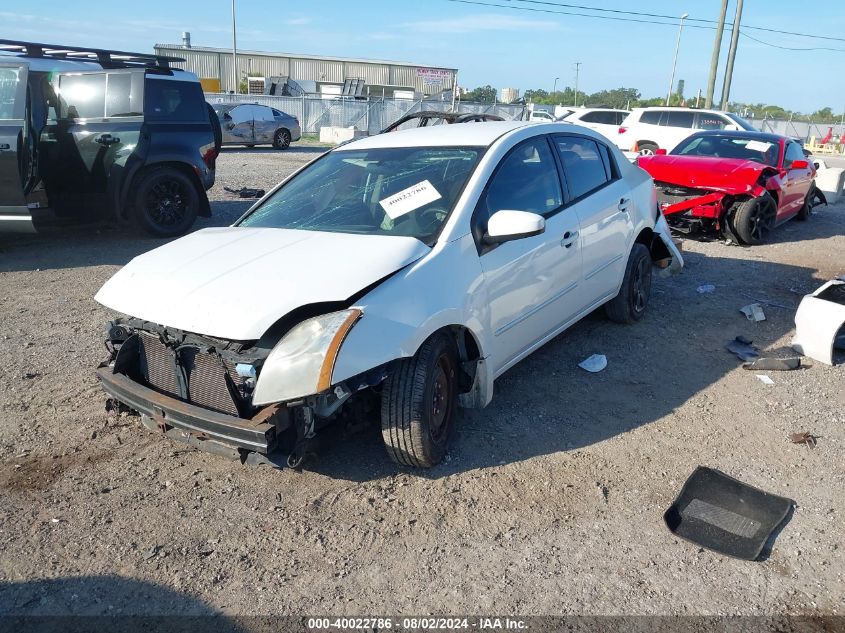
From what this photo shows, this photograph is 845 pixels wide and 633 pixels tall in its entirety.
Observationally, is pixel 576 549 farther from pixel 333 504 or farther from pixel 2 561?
pixel 2 561

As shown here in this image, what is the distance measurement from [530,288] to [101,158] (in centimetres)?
651

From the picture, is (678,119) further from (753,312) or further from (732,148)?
(753,312)

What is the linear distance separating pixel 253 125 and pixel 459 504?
21465 millimetres

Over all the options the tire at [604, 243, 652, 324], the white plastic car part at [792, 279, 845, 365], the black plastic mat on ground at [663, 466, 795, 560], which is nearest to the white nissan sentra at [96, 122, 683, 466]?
the tire at [604, 243, 652, 324]

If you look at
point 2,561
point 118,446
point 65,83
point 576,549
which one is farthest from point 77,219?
point 576,549

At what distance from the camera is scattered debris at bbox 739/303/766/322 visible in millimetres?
6222

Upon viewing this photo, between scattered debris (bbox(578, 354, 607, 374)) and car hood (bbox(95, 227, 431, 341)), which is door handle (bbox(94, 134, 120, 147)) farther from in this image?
scattered debris (bbox(578, 354, 607, 374))

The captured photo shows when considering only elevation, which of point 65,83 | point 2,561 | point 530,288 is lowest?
point 2,561

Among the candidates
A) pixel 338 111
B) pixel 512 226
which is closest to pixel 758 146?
pixel 512 226

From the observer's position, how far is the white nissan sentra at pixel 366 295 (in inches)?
118

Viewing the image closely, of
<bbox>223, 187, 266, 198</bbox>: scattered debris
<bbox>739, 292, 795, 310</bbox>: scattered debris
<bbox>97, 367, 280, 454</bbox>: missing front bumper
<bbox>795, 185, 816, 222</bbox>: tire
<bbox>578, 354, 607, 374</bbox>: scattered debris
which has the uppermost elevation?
<bbox>795, 185, 816, 222</bbox>: tire

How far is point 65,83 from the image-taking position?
8.63 m

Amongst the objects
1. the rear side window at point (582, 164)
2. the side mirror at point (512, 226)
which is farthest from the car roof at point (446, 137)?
the side mirror at point (512, 226)

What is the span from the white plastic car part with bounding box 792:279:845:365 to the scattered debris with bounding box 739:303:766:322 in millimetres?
776
